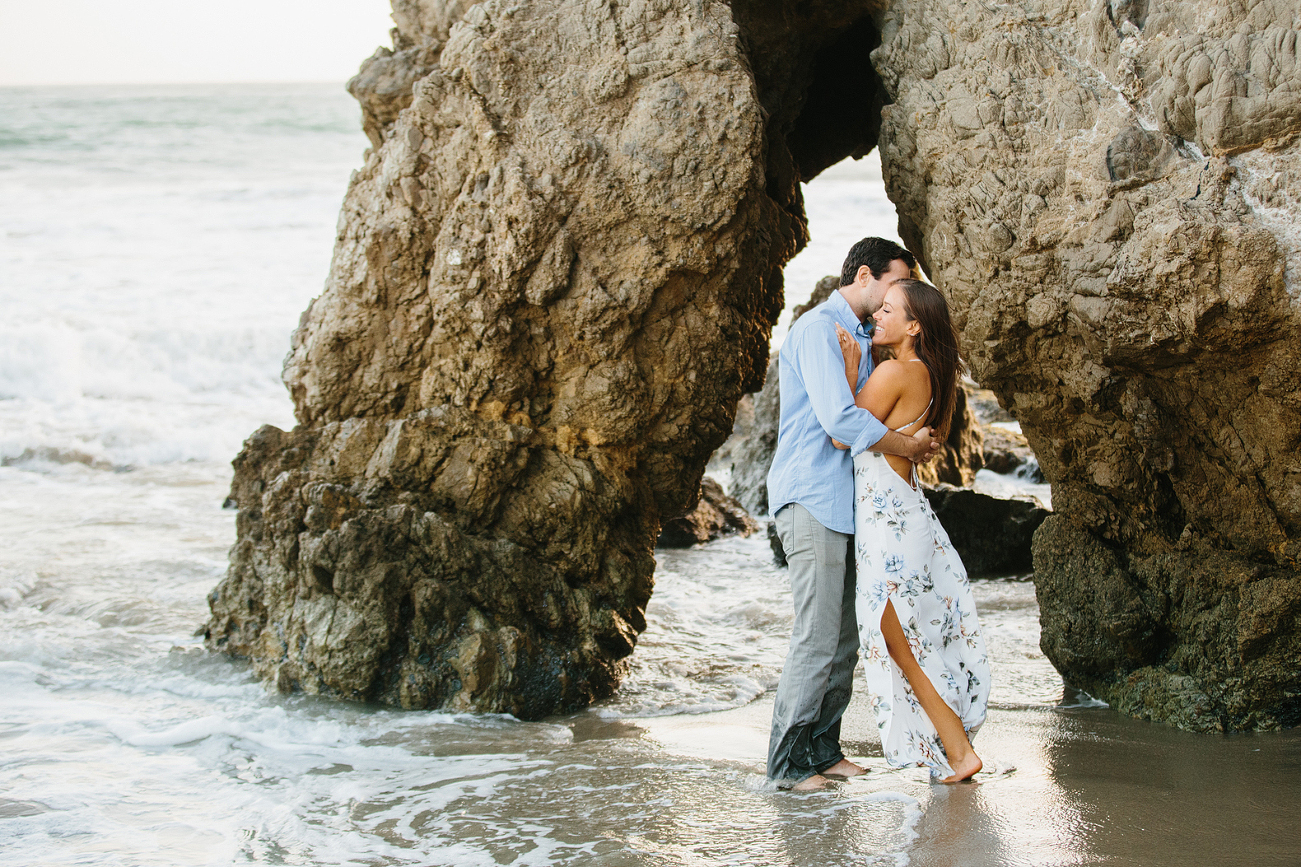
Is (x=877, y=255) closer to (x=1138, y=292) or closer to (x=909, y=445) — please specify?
(x=909, y=445)

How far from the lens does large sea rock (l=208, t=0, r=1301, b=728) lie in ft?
12.5

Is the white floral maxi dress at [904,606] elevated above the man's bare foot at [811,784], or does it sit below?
above

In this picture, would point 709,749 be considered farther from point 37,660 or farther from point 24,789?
point 37,660

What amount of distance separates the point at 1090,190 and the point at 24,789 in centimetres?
470

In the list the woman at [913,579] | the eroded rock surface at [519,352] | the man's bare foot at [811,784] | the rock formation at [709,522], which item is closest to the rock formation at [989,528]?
the rock formation at [709,522]

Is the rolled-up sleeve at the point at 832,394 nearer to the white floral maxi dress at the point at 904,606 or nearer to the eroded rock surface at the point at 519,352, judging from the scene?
the white floral maxi dress at the point at 904,606

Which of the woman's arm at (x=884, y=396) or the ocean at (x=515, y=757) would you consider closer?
the ocean at (x=515, y=757)

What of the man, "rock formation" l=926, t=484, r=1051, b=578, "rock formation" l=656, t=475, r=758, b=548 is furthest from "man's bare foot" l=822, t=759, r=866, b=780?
"rock formation" l=656, t=475, r=758, b=548

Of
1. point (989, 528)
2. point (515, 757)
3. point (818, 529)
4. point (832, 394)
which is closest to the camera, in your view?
point (832, 394)

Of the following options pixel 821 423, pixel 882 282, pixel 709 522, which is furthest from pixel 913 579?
pixel 709 522

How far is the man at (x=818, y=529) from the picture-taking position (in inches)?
137

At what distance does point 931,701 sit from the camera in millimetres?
3521

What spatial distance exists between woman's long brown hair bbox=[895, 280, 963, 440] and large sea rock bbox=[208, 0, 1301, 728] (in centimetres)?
69

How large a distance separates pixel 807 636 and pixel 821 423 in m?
0.74
